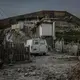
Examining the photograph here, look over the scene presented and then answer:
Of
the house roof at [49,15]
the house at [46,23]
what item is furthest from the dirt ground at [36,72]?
the house roof at [49,15]

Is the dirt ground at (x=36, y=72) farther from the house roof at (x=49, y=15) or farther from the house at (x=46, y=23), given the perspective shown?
the house roof at (x=49, y=15)

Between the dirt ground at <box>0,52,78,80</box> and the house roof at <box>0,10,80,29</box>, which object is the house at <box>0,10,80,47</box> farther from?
the dirt ground at <box>0,52,78,80</box>

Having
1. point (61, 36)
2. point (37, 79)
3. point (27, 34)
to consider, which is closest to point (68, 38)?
point (61, 36)

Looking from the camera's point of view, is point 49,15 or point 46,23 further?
point 49,15

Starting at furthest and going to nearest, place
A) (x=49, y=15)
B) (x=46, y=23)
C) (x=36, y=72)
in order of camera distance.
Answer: (x=49, y=15), (x=46, y=23), (x=36, y=72)

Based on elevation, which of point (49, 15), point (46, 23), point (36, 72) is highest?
point (49, 15)

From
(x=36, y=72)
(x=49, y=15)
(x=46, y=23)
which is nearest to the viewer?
(x=36, y=72)

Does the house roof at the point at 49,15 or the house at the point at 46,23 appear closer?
the house at the point at 46,23

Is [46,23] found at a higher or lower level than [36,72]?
higher

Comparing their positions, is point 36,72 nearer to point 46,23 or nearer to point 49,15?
point 46,23

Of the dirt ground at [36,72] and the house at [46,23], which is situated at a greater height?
the house at [46,23]

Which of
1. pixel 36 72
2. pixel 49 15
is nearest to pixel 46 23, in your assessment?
pixel 49 15

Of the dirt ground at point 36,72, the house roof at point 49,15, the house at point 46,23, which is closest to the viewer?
the dirt ground at point 36,72

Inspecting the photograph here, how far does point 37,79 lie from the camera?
9000 mm
